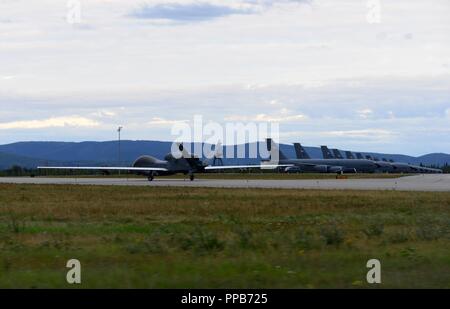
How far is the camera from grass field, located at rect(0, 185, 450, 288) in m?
14.1

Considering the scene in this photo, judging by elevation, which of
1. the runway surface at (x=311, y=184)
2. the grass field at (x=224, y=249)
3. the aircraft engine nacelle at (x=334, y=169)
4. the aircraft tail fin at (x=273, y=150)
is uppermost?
the aircraft tail fin at (x=273, y=150)

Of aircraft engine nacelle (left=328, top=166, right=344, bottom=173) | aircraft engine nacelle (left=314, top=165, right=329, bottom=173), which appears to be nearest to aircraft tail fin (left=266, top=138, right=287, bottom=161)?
aircraft engine nacelle (left=314, top=165, right=329, bottom=173)

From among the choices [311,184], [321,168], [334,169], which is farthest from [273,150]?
[311,184]

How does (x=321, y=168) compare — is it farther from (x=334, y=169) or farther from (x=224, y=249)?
(x=224, y=249)

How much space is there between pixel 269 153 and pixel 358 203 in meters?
138

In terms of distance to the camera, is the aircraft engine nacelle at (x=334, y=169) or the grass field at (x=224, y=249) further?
the aircraft engine nacelle at (x=334, y=169)

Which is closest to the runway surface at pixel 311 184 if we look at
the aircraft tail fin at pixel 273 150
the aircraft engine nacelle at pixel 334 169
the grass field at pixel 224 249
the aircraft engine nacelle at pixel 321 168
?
the grass field at pixel 224 249

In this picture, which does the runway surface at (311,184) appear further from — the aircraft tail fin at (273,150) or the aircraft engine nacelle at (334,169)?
the aircraft tail fin at (273,150)

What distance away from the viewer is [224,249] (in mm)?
18094

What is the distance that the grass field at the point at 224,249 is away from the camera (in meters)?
14.1

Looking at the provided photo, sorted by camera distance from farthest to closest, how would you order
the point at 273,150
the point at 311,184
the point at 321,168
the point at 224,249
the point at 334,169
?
1. the point at 273,150
2. the point at 321,168
3. the point at 334,169
4. the point at 311,184
5. the point at 224,249

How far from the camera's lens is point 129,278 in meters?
14.1
